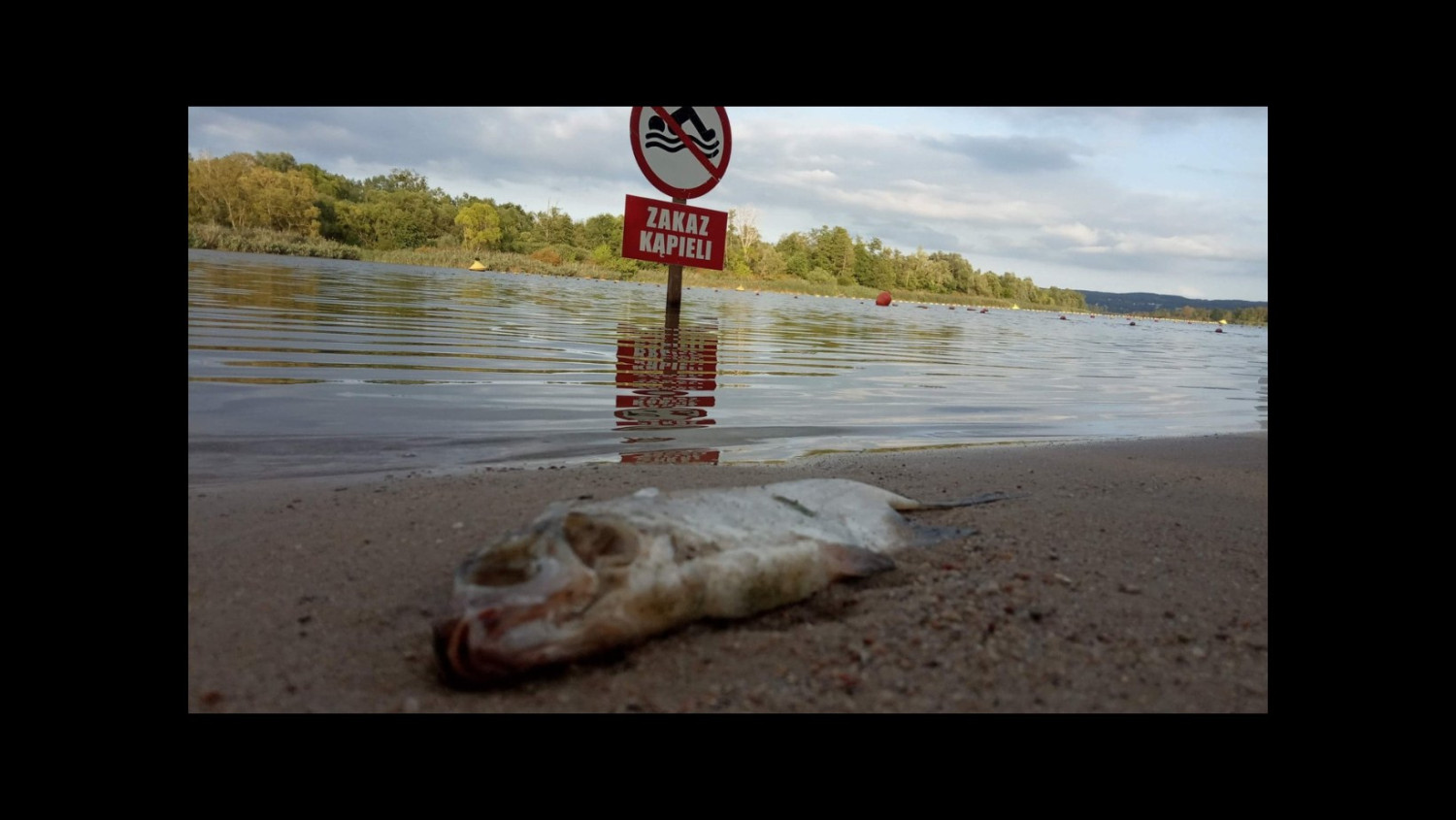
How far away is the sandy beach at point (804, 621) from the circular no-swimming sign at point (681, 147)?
4.06 meters

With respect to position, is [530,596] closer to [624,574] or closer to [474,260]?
[624,574]

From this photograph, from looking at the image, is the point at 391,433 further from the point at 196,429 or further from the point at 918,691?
the point at 918,691

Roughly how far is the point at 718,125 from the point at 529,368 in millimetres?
3626

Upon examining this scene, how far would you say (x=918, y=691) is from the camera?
190 centimetres

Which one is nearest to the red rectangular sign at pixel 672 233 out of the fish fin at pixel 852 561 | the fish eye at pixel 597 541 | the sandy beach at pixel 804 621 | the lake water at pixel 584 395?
the lake water at pixel 584 395

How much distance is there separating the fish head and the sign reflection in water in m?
2.81

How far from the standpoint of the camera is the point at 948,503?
3.71m

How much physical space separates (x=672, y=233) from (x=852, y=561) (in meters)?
5.33

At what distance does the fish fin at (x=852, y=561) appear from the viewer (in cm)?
256

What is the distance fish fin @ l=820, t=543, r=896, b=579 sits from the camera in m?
2.56

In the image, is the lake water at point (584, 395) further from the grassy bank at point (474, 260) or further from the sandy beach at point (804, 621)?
the grassy bank at point (474, 260)

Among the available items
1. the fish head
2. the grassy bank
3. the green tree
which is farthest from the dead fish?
the green tree
